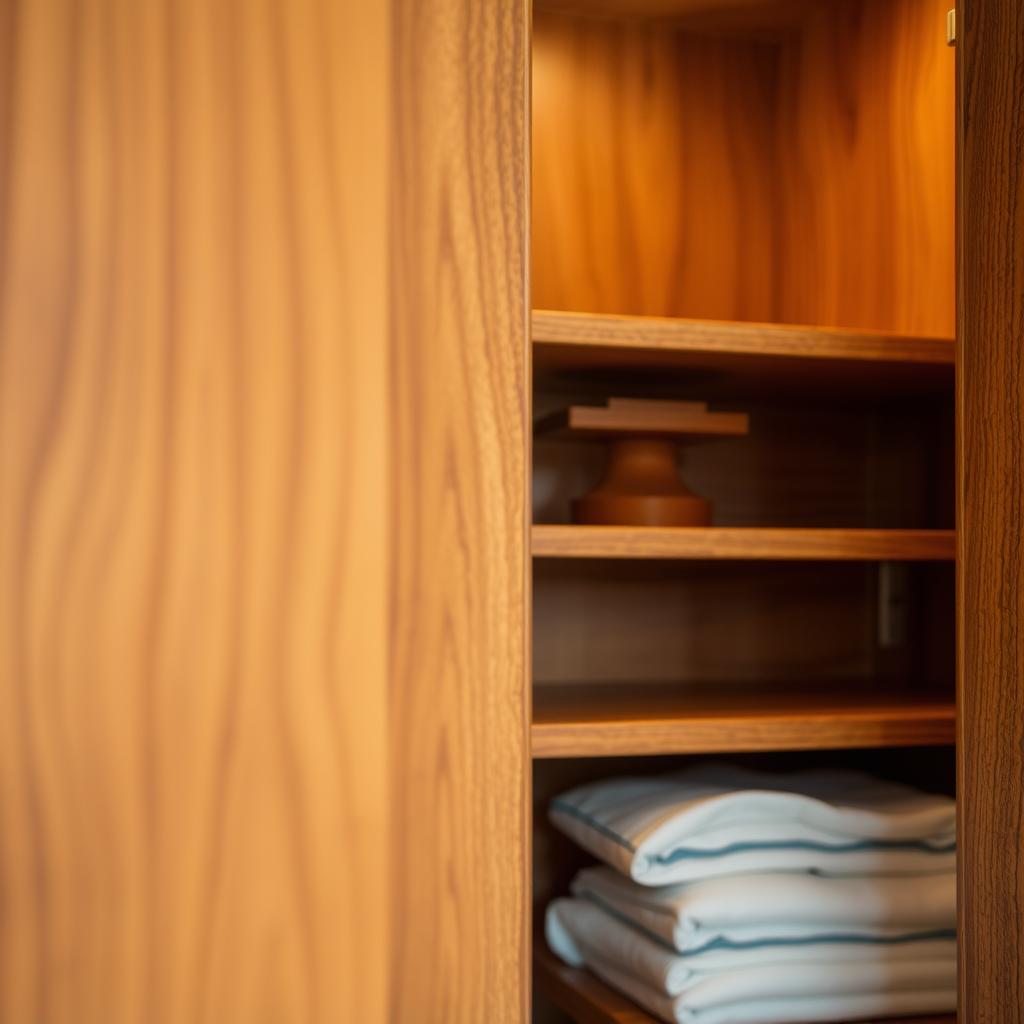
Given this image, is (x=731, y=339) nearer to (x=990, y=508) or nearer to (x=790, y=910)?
(x=990, y=508)

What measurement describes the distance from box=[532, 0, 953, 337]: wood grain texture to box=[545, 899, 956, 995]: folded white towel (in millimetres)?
586

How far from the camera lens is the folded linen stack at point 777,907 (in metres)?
1.03

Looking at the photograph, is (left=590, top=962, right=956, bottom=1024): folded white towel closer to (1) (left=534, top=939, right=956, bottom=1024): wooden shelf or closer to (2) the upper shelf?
(1) (left=534, top=939, right=956, bottom=1024): wooden shelf

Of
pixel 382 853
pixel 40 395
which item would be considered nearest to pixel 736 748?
pixel 382 853

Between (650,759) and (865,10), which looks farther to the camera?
(650,759)

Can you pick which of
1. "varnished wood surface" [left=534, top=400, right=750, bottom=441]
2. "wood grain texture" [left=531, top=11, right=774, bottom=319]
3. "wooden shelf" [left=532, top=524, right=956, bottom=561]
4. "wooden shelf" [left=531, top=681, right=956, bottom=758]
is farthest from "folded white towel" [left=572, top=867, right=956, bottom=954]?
"wood grain texture" [left=531, top=11, right=774, bottom=319]

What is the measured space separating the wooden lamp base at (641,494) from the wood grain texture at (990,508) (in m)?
0.30

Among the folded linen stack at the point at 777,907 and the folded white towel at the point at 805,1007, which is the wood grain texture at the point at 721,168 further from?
the folded white towel at the point at 805,1007

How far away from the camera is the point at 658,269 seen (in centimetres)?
139

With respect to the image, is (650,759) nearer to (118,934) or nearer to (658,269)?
(658,269)

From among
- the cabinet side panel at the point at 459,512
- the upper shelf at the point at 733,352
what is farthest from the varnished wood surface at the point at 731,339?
the cabinet side panel at the point at 459,512

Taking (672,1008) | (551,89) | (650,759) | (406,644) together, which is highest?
(551,89)

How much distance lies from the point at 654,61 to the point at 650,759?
2.54 feet

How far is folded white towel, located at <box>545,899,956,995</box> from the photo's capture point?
102 cm
